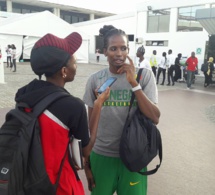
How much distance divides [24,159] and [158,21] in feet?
88.7

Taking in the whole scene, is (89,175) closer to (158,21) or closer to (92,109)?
(92,109)

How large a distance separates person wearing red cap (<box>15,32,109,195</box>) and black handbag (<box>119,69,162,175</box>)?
344mm

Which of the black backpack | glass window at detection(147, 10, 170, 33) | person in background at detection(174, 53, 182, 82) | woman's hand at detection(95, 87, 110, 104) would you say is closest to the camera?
the black backpack

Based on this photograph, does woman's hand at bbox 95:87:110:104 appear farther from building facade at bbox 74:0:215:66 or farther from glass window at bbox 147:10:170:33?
glass window at bbox 147:10:170:33

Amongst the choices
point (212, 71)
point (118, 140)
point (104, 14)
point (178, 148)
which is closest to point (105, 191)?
point (118, 140)

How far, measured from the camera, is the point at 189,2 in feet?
76.4

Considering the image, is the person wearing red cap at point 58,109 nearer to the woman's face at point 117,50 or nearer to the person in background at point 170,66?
the woman's face at point 117,50

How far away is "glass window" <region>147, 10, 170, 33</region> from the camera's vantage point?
25.5 meters

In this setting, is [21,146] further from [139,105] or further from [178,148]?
[178,148]

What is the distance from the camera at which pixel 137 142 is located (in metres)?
1.73

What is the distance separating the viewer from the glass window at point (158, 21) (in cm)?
2553

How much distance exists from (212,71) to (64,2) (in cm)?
3726

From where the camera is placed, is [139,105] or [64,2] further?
[64,2]

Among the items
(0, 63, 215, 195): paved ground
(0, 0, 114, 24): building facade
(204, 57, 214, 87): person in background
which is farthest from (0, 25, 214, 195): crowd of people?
(0, 0, 114, 24): building facade
